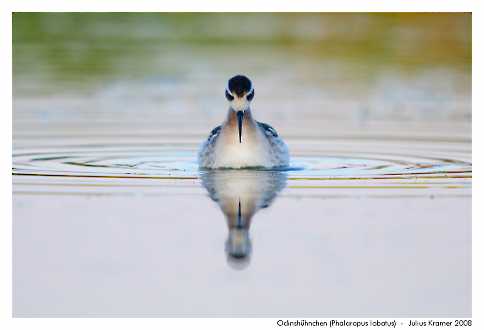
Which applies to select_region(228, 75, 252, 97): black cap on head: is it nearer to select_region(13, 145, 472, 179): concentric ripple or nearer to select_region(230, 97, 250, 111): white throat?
select_region(230, 97, 250, 111): white throat

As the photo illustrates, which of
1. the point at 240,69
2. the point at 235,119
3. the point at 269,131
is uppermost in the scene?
the point at 240,69

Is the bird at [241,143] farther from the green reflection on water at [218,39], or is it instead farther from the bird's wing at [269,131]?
the green reflection on water at [218,39]

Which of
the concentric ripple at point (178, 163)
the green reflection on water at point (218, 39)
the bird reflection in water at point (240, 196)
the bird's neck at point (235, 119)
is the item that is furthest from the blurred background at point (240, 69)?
the bird reflection in water at point (240, 196)

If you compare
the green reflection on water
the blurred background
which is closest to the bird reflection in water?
the blurred background

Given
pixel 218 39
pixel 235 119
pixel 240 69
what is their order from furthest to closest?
pixel 218 39, pixel 240 69, pixel 235 119

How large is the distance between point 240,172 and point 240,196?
1.66 m

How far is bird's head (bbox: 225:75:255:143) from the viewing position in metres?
14.3

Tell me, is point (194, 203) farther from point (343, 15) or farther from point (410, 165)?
point (343, 15)

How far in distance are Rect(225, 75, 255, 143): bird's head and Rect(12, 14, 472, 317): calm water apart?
897 millimetres

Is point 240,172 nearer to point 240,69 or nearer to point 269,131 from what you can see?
point 269,131

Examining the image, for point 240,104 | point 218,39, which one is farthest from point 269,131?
point 218,39

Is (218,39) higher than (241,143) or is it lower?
higher

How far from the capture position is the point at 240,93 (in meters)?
14.4
